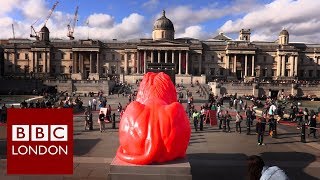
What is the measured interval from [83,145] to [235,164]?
8075 mm

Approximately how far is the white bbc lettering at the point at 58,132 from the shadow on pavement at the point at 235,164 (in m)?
6.02

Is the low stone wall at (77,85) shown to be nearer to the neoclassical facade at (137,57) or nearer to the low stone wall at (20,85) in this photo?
the low stone wall at (20,85)

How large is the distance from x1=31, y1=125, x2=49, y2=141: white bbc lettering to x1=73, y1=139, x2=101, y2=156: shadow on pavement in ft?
28.8

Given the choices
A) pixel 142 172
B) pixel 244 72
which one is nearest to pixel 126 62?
pixel 244 72

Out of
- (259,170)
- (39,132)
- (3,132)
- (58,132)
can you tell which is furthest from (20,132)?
(3,132)

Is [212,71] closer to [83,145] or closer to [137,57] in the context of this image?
[137,57]

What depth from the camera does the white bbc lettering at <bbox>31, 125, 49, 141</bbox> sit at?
28.0ft

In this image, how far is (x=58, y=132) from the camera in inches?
341

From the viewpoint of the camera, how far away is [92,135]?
74.7ft

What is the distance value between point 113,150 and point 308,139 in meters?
12.1

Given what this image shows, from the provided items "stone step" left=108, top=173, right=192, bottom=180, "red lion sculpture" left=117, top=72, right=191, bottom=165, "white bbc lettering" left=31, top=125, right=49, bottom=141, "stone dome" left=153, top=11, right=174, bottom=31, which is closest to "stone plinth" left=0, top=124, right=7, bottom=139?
"red lion sculpture" left=117, top=72, right=191, bottom=165

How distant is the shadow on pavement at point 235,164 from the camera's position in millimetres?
13875

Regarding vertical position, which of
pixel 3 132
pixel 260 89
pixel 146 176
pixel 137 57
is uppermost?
pixel 137 57

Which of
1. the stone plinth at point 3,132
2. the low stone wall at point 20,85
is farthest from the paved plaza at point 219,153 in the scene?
the low stone wall at point 20,85
